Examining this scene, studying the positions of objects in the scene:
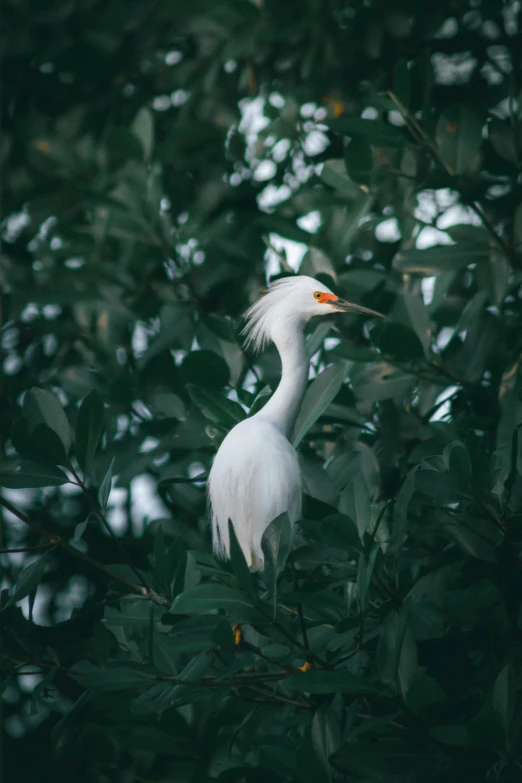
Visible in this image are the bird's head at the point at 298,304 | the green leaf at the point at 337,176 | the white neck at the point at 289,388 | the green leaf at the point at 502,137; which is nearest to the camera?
the white neck at the point at 289,388

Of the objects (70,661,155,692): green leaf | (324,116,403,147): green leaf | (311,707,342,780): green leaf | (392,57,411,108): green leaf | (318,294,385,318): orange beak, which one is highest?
(392,57,411,108): green leaf

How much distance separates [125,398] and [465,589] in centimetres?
122

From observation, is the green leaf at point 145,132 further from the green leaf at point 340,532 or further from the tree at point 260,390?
the green leaf at point 340,532

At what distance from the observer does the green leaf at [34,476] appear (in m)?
1.62

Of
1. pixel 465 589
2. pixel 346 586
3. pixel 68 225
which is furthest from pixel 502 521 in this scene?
pixel 68 225

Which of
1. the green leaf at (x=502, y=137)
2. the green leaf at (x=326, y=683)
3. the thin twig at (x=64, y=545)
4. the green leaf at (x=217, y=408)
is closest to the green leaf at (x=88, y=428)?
the thin twig at (x=64, y=545)

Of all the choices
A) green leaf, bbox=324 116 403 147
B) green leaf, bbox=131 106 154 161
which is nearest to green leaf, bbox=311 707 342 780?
green leaf, bbox=324 116 403 147

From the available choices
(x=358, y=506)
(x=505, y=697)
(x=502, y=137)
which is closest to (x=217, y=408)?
(x=358, y=506)

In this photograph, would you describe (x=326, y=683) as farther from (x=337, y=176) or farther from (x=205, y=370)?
(x=337, y=176)

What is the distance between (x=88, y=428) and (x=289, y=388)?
0.38m

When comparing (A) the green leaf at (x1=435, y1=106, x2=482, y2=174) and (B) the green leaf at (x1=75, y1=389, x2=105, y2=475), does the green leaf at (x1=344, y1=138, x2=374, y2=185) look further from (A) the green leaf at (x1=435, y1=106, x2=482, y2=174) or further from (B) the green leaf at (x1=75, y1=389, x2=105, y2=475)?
(B) the green leaf at (x1=75, y1=389, x2=105, y2=475)

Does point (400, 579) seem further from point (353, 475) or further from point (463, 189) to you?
point (463, 189)

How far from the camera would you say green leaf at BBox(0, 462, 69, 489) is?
1618mm

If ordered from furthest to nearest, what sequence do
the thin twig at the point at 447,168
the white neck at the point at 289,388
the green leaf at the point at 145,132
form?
the green leaf at the point at 145,132
the thin twig at the point at 447,168
the white neck at the point at 289,388
